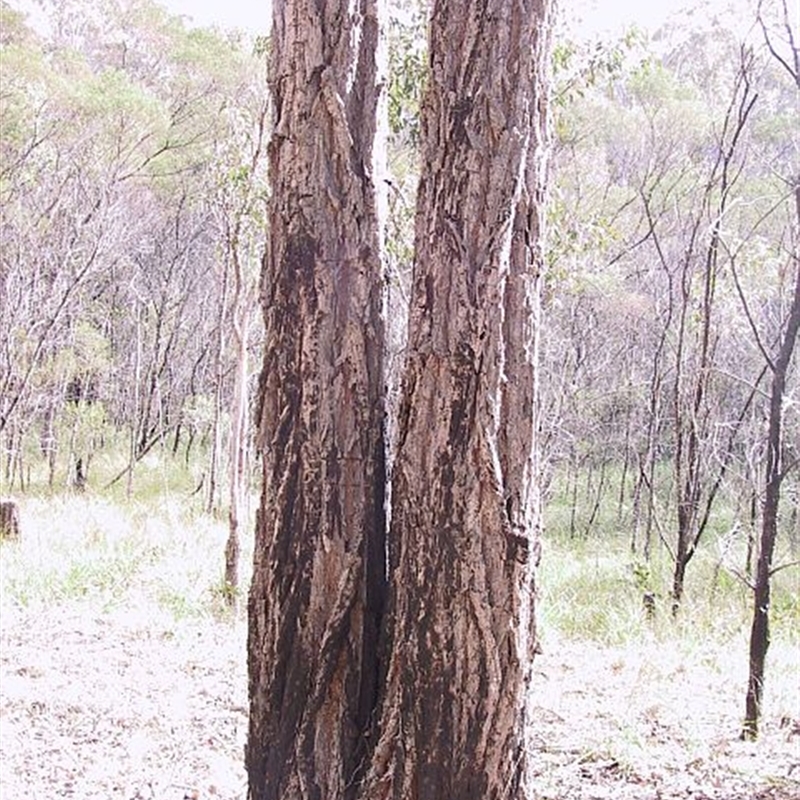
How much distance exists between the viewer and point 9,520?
24.4 ft

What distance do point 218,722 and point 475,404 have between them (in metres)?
2.49

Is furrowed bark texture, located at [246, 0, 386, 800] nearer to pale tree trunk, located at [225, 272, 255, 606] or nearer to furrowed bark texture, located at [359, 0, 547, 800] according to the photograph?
furrowed bark texture, located at [359, 0, 547, 800]

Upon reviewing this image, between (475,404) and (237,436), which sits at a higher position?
(475,404)

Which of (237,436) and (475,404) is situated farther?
(237,436)

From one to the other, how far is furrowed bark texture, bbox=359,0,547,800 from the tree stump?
20.2 feet

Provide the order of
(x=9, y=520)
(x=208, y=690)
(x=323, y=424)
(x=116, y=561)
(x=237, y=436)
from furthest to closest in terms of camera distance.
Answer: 1. (x=9, y=520)
2. (x=116, y=561)
3. (x=237, y=436)
4. (x=208, y=690)
5. (x=323, y=424)

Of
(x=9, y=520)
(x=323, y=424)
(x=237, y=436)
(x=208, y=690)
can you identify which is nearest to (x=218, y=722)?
(x=208, y=690)

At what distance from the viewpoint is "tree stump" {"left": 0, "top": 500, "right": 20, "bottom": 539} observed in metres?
7.37

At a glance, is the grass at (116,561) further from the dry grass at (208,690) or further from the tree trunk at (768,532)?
the tree trunk at (768,532)

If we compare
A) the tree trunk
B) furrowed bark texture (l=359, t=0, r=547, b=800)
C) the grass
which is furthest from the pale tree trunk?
furrowed bark texture (l=359, t=0, r=547, b=800)

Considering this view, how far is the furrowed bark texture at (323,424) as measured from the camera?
6.53 ft

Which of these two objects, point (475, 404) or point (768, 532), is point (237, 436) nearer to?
point (768, 532)

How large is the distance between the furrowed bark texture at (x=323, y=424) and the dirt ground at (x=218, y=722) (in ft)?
4.08

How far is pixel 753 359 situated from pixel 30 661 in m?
8.02
